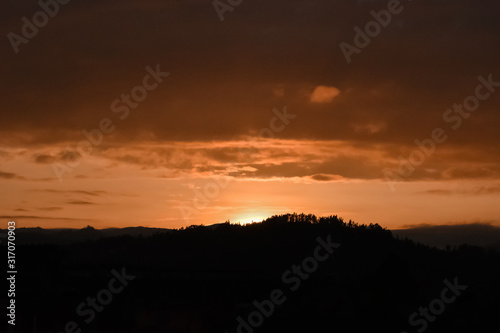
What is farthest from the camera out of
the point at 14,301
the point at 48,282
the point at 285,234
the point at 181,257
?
the point at 285,234

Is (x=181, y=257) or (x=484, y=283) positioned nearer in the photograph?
(x=181, y=257)

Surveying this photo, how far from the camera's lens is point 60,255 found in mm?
40594

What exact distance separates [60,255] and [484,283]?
281 ft

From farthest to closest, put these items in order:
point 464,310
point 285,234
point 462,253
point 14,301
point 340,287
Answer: point 462,253 → point 285,234 → point 464,310 → point 340,287 → point 14,301

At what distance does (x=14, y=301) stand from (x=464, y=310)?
51299mm

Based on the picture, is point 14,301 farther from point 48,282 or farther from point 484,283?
point 484,283

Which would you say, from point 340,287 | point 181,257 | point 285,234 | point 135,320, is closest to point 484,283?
point 285,234

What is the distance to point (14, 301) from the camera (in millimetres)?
35969

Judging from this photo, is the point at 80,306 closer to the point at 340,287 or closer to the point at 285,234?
the point at 340,287

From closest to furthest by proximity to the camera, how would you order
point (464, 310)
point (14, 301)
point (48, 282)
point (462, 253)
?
point (14, 301) → point (48, 282) → point (464, 310) → point (462, 253)

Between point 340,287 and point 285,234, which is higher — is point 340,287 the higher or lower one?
the lower one

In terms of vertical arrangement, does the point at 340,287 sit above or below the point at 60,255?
below

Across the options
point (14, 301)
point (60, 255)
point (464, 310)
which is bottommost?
point (464, 310)

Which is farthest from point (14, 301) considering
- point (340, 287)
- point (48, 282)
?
point (340, 287)
